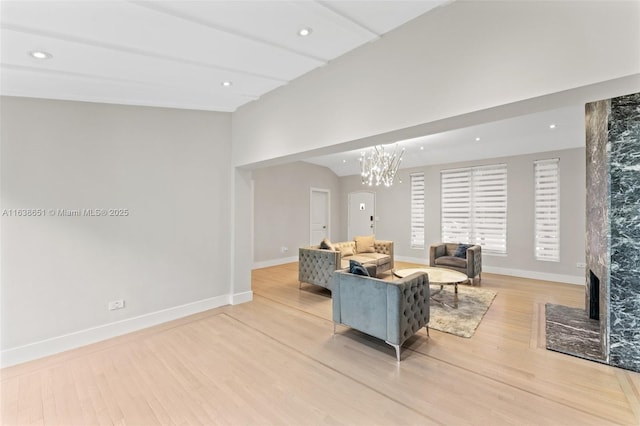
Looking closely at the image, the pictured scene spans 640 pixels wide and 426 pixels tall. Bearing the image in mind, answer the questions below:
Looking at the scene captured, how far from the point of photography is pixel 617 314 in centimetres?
258

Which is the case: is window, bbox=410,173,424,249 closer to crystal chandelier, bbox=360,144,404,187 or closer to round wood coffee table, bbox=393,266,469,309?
crystal chandelier, bbox=360,144,404,187

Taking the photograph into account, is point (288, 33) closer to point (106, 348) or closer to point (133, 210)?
point (133, 210)

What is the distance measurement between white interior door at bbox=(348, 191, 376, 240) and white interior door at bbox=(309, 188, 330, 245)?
0.82m

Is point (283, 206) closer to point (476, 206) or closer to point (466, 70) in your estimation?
point (476, 206)

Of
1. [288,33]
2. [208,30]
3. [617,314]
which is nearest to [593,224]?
[617,314]

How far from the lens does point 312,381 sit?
8.02ft

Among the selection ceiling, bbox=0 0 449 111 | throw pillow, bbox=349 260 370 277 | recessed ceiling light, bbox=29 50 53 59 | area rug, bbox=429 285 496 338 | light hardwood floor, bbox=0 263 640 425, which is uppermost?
ceiling, bbox=0 0 449 111

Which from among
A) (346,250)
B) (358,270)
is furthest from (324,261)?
(358,270)

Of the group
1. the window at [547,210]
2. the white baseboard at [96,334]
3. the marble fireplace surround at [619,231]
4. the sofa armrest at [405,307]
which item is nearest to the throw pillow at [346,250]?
the white baseboard at [96,334]

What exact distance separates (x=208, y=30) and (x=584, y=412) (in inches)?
162

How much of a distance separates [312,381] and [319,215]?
21.9ft

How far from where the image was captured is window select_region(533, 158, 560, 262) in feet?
18.4

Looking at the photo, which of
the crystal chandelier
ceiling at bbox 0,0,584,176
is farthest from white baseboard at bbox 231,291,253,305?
the crystal chandelier

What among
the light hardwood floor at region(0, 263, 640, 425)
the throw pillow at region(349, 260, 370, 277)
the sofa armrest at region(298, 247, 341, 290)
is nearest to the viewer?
the light hardwood floor at region(0, 263, 640, 425)
